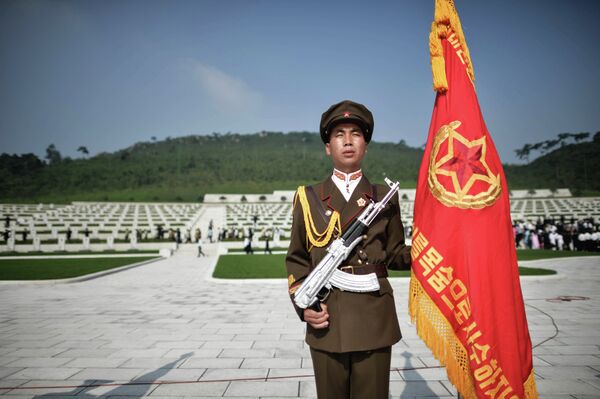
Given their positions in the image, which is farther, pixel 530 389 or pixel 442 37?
pixel 442 37

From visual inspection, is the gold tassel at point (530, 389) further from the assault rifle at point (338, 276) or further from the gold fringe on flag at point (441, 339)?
the assault rifle at point (338, 276)

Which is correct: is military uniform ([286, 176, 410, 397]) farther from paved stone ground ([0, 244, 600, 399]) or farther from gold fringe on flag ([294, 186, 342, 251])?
paved stone ground ([0, 244, 600, 399])

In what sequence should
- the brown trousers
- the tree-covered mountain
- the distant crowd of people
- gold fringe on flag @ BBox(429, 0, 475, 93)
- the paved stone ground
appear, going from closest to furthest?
the brown trousers → gold fringe on flag @ BBox(429, 0, 475, 93) → the paved stone ground → the distant crowd of people → the tree-covered mountain

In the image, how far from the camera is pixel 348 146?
2.37 meters

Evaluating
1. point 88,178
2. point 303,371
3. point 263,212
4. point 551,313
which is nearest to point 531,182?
point 263,212

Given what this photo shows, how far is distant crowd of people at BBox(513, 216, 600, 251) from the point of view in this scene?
76.6ft

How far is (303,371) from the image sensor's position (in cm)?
445

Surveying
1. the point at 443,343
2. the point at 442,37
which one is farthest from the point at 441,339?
the point at 442,37

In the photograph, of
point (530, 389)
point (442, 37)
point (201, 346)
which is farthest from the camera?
point (201, 346)

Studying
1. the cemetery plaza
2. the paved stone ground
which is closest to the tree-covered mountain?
the cemetery plaza

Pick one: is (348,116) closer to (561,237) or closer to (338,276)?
(338,276)

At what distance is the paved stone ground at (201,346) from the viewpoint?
13.1 ft

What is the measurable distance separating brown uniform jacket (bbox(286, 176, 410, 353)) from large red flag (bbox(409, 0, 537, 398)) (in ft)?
0.80

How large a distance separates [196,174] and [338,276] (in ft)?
323
